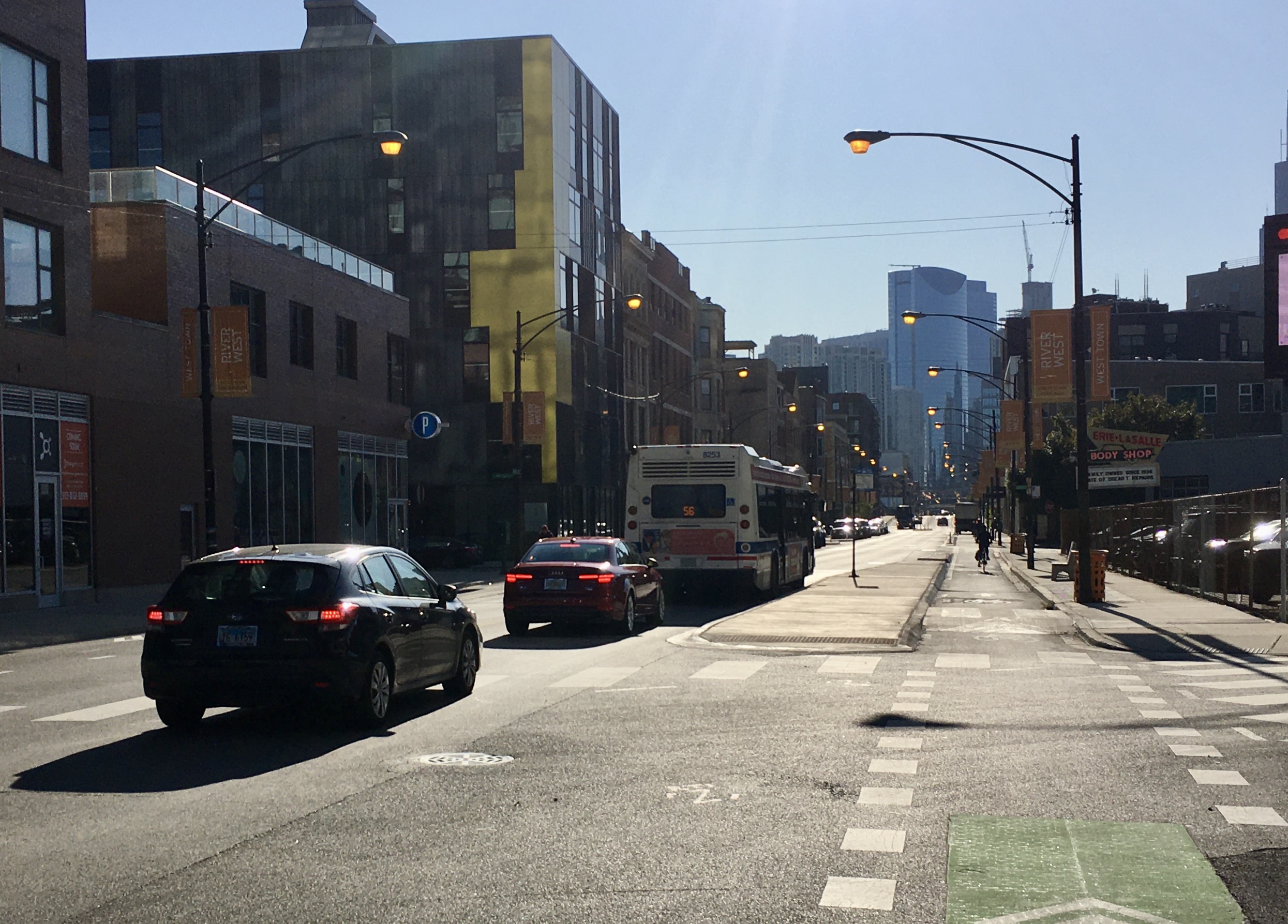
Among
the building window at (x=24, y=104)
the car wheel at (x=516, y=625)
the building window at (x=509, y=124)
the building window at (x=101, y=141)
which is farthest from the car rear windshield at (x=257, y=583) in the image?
the building window at (x=101, y=141)

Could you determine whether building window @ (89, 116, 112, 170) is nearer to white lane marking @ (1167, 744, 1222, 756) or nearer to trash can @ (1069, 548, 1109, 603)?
trash can @ (1069, 548, 1109, 603)

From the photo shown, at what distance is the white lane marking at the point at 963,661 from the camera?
55.6 ft

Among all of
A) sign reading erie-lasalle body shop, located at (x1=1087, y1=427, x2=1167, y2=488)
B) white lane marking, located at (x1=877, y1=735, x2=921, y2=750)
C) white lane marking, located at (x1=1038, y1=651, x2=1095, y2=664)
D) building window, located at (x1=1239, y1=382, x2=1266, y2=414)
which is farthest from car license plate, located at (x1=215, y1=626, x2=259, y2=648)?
building window, located at (x1=1239, y1=382, x2=1266, y2=414)

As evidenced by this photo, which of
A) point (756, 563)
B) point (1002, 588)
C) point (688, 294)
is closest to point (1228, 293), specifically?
point (688, 294)

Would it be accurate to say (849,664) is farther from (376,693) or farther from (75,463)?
(75,463)

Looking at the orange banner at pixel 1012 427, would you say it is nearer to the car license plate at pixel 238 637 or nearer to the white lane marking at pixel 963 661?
the white lane marking at pixel 963 661

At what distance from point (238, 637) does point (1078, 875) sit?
6.92 meters

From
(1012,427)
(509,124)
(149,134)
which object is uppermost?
(509,124)

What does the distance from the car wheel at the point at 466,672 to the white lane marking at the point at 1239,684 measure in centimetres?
718

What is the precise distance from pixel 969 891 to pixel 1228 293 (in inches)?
5423

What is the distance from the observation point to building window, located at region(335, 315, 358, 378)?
47.8 meters

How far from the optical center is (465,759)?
33.3ft

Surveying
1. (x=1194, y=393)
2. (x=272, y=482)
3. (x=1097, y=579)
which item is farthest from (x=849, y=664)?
(x=1194, y=393)

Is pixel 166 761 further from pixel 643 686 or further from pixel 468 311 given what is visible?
pixel 468 311
